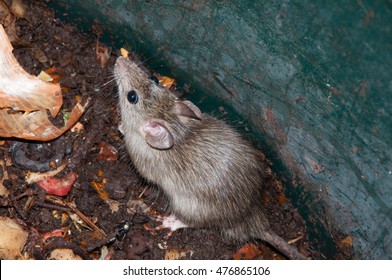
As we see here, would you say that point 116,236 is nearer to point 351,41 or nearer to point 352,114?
point 352,114

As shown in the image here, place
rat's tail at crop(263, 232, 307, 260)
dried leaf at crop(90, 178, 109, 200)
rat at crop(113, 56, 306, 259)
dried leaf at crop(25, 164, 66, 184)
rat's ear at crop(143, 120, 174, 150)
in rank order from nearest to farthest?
rat's ear at crop(143, 120, 174, 150)
rat at crop(113, 56, 306, 259)
rat's tail at crop(263, 232, 307, 260)
dried leaf at crop(25, 164, 66, 184)
dried leaf at crop(90, 178, 109, 200)

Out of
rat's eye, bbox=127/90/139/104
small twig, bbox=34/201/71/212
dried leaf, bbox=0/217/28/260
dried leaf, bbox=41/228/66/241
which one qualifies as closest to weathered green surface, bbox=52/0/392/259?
rat's eye, bbox=127/90/139/104

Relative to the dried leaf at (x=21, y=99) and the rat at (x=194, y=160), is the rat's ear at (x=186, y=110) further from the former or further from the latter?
the dried leaf at (x=21, y=99)

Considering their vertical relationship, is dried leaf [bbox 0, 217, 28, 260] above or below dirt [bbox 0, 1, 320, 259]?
below

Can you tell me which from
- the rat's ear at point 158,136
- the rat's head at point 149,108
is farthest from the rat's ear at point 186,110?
the rat's ear at point 158,136

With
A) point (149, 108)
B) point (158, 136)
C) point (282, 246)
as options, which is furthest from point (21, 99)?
point (282, 246)

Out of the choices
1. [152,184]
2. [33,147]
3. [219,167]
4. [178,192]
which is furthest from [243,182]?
[33,147]

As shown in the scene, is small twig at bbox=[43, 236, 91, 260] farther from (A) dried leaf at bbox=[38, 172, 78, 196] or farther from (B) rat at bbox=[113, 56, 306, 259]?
(B) rat at bbox=[113, 56, 306, 259]

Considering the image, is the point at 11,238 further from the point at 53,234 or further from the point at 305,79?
the point at 305,79

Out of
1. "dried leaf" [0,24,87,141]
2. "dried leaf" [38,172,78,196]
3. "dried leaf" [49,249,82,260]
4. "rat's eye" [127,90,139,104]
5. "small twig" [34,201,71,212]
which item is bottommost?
"dried leaf" [49,249,82,260]
